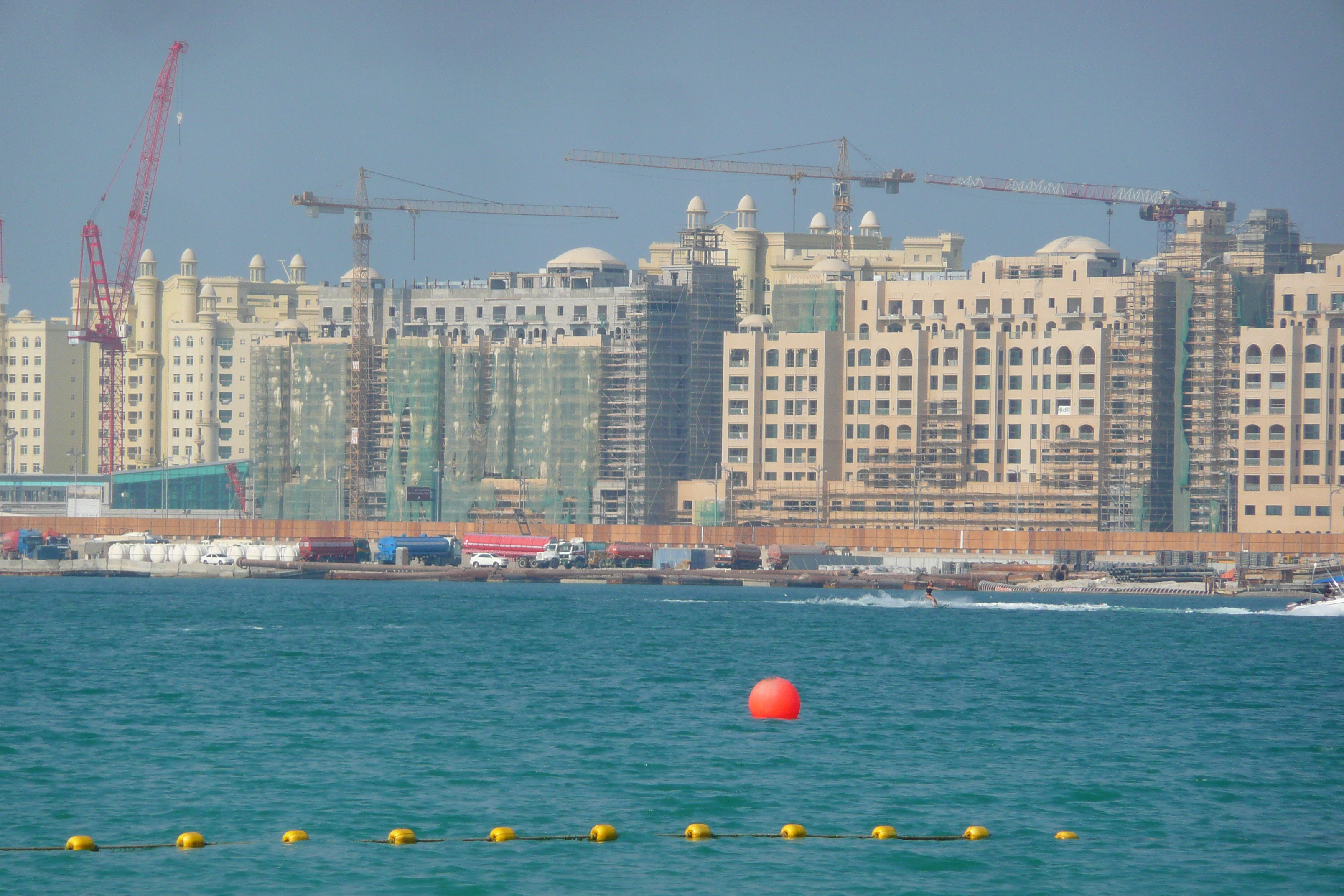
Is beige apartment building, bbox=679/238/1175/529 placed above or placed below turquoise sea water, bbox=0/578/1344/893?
above

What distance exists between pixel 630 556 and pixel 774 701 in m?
120

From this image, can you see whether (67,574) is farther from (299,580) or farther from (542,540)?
(542,540)

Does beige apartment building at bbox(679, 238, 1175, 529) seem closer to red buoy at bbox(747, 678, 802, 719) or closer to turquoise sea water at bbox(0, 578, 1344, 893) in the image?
turquoise sea water at bbox(0, 578, 1344, 893)

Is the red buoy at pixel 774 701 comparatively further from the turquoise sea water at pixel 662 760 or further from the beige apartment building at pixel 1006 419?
the beige apartment building at pixel 1006 419

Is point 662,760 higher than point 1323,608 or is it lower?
lower

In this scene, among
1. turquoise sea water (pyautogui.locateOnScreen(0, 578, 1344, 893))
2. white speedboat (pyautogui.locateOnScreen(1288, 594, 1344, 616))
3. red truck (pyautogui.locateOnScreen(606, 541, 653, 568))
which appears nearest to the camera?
turquoise sea water (pyautogui.locateOnScreen(0, 578, 1344, 893))

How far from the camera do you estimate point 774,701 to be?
60.6 m

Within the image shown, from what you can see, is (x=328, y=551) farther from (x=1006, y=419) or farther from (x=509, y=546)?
(x=1006, y=419)

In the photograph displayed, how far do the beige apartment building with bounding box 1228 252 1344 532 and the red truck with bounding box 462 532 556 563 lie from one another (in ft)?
208

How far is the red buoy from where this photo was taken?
6069 centimetres

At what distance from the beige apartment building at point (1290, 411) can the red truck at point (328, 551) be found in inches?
3193

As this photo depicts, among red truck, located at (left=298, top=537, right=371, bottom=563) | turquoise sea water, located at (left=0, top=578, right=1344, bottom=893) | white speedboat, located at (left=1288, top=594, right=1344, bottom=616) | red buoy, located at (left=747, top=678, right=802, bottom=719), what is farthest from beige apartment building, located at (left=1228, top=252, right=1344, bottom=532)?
red buoy, located at (left=747, top=678, right=802, bottom=719)

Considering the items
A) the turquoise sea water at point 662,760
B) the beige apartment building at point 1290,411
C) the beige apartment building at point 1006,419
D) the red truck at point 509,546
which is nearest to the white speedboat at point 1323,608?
the turquoise sea water at point 662,760

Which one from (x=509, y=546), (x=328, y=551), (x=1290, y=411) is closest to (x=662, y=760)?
(x=509, y=546)
